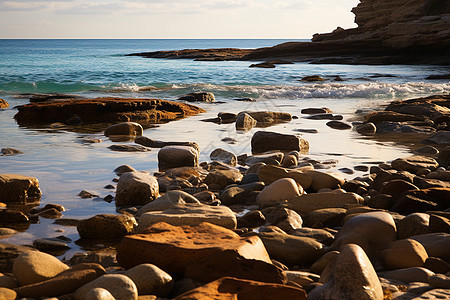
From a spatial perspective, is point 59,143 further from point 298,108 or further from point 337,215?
point 298,108

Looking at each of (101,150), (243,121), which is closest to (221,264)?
(101,150)

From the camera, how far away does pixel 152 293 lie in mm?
2219

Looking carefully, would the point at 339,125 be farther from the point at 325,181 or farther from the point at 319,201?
the point at 319,201

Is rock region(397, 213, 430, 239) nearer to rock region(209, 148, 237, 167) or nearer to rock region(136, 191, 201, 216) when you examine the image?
rock region(136, 191, 201, 216)

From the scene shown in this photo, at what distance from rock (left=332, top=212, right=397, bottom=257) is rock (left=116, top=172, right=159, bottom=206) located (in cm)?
164

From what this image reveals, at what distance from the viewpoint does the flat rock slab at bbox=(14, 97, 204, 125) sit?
8.67 m

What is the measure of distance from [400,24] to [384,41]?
1736 mm

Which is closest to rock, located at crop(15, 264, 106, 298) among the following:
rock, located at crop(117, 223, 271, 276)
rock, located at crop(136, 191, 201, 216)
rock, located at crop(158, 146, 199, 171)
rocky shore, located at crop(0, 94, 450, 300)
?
rocky shore, located at crop(0, 94, 450, 300)

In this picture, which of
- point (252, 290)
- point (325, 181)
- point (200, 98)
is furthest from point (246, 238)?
point (200, 98)

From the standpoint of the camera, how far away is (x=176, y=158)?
532 cm

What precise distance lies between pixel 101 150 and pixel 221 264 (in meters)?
4.11

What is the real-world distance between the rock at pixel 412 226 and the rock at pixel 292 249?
22.1 inches

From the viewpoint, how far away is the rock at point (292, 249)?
2.76 meters

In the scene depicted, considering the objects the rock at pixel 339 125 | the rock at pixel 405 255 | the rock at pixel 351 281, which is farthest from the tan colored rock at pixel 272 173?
the rock at pixel 339 125
